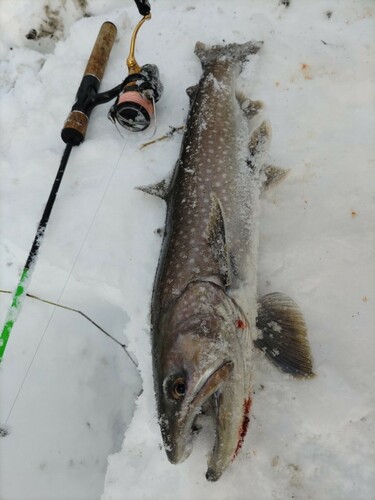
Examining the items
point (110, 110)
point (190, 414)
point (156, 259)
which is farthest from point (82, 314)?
point (110, 110)

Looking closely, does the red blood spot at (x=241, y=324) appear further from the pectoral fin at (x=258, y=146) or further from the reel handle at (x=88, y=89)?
the reel handle at (x=88, y=89)

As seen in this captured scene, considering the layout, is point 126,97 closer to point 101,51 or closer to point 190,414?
point 101,51

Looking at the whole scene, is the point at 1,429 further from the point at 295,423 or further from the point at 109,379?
the point at 295,423

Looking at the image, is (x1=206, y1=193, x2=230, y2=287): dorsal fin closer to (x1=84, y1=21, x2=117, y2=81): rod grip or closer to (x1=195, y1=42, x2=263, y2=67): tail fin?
(x1=195, y1=42, x2=263, y2=67): tail fin

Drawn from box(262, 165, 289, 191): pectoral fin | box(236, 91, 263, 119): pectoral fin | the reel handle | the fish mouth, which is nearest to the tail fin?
box(236, 91, 263, 119): pectoral fin

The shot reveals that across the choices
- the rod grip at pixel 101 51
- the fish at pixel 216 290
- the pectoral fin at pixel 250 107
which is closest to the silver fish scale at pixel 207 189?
the fish at pixel 216 290
